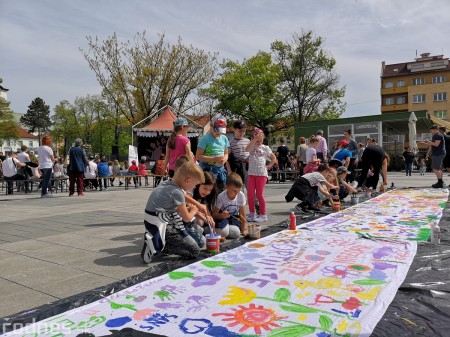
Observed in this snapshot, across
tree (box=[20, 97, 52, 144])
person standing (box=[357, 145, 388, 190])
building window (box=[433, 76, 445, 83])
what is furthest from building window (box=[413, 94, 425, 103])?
tree (box=[20, 97, 52, 144])

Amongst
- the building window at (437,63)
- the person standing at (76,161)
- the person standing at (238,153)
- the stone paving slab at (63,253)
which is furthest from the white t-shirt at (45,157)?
the building window at (437,63)

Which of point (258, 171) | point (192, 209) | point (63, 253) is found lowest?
point (63, 253)

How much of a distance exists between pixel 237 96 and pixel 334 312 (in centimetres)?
3470

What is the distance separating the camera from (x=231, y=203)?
14.7ft

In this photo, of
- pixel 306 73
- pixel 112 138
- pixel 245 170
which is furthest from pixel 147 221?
pixel 112 138

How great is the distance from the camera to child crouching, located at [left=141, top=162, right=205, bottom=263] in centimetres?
343

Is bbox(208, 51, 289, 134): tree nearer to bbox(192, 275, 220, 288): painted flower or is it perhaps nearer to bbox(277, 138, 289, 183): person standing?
bbox(277, 138, 289, 183): person standing

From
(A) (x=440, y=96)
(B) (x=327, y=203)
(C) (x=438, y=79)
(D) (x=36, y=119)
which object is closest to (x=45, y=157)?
(B) (x=327, y=203)

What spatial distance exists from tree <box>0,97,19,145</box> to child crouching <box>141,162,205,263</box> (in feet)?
186

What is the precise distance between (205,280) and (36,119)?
9272 centimetres

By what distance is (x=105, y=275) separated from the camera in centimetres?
311

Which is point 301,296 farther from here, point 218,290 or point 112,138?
point 112,138

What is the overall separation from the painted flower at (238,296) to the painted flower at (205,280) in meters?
0.19

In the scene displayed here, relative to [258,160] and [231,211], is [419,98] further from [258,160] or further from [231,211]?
[231,211]
